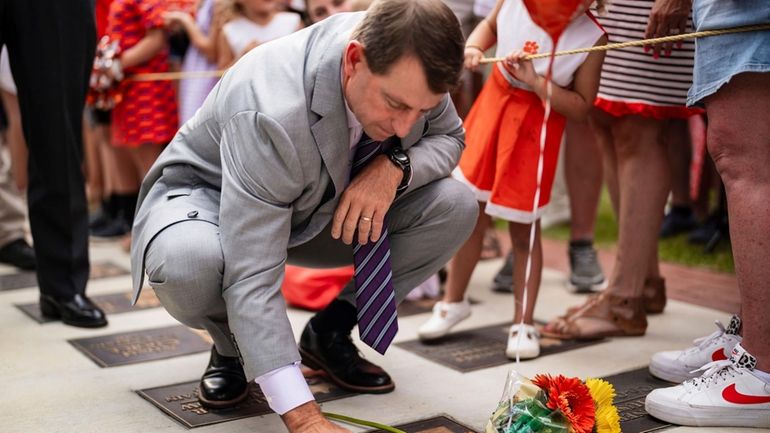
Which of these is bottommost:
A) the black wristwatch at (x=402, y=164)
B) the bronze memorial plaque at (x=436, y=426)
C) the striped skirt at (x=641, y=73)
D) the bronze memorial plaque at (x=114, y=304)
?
the bronze memorial plaque at (x=114, y=304)

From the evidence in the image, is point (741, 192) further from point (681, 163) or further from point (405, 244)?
point (681, 163)

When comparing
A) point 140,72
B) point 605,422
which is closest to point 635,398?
point 605,422

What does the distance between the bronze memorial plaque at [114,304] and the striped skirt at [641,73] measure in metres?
1.76

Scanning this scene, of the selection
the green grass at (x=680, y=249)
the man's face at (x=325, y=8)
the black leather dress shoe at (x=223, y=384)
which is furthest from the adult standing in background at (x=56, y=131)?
the green grass at (x=680, y=249)

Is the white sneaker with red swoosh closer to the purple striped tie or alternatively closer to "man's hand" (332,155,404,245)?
the purple striped tie

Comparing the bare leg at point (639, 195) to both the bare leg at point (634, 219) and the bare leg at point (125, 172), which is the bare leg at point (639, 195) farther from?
the bare leg at point (125, 172)

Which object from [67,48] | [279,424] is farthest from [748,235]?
[67,48]

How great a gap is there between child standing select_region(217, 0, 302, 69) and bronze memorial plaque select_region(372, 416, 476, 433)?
7.78 feet

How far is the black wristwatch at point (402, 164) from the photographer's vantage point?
6.85ft

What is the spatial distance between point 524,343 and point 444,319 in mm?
296

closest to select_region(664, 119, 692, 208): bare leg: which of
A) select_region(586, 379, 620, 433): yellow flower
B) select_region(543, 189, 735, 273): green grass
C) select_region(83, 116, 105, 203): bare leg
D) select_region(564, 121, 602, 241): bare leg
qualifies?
select_region(543, 189, 735, 273): green grass

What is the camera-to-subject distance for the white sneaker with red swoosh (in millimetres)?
2029

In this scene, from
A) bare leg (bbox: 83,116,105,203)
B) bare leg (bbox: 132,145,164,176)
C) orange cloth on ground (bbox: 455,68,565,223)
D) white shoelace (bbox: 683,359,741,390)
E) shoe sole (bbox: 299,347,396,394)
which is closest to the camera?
white shoelace (bbox: 683,359,741,390)

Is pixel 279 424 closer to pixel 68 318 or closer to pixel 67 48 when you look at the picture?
pixel 68 318
